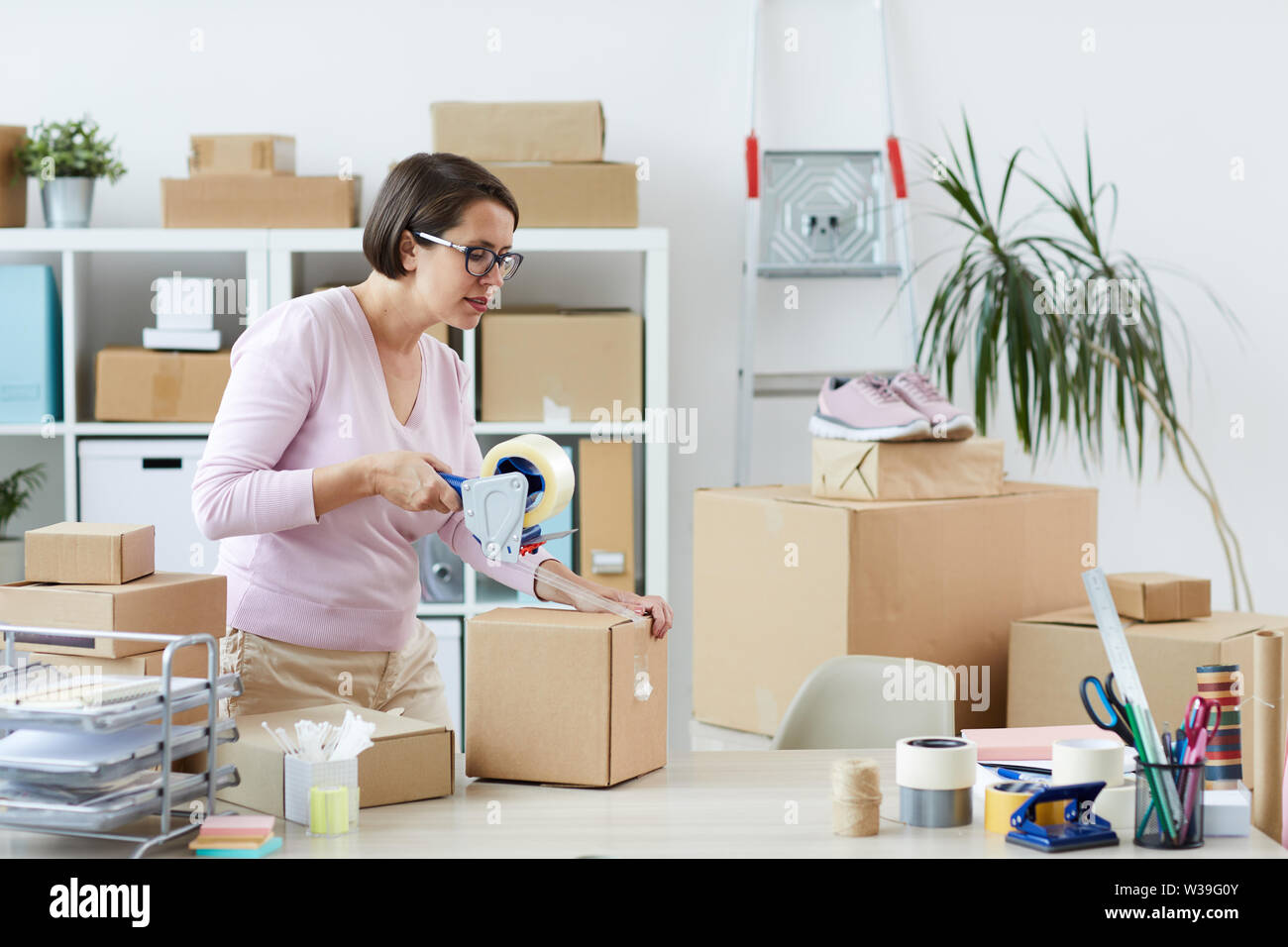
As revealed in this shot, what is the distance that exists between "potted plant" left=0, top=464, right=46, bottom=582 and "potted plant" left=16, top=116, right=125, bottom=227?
65 centimetres

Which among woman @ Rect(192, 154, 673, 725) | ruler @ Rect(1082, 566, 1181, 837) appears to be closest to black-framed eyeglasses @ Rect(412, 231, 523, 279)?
woman @ Rect(192, 154, 673, 725)

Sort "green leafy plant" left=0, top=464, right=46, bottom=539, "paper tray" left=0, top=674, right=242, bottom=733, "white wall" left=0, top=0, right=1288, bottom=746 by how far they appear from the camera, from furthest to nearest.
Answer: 1. "white wall" left=0, top=0, right=1288, bottom=746
2. "green leafy plant" left=0, top=464, right=46, bottom=539
3. "paper tray" left=0, top=674, right=242, bottom=733

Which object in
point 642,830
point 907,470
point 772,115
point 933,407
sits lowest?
point 642,830

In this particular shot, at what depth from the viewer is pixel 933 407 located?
2.29 m

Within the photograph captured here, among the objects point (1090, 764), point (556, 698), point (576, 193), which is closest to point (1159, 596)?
point (1090, 764)

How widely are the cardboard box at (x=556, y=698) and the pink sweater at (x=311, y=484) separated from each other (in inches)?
7.2

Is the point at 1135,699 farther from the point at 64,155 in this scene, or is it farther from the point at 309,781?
the point at 64,155

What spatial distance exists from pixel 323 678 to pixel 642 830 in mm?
604

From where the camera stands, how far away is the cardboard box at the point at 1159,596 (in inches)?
83.7

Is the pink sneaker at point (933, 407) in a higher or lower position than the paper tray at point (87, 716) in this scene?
higher

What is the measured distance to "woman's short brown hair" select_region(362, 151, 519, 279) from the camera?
1.63 meters

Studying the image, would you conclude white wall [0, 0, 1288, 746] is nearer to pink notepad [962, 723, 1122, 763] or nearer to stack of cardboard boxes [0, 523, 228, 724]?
pink notepad [962, 723, 1122, 763]

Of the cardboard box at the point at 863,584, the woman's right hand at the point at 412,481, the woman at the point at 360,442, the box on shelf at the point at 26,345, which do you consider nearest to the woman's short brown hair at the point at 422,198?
the woman at the point at 360,442

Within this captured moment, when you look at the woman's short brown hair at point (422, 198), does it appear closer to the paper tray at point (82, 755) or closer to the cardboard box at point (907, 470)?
the paper tray at point (82, 755)
